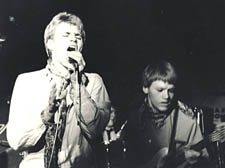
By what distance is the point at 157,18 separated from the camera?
9.30 feet

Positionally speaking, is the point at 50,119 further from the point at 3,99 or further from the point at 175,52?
the point at 175,52

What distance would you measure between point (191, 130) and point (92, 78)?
823 millimetres

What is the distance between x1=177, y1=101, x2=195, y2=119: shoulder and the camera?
2.83 metres

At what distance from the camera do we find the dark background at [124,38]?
2797 mm

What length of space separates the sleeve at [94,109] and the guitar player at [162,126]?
0.63 feet

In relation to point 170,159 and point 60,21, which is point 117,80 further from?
point 170,159

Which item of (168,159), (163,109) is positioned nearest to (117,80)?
(163,109)

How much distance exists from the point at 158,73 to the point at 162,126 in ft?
1.29

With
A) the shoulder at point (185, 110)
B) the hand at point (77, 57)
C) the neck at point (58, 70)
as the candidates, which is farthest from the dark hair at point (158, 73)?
the neck at point (58, 70)

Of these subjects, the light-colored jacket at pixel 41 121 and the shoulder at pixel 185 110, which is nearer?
the light-colored jacket at pixel 41 121

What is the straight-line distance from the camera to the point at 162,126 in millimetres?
2834

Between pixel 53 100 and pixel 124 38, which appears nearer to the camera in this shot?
pixel 53 100

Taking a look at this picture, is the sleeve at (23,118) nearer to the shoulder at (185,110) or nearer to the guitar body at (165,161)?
the guitar body at (165,161)

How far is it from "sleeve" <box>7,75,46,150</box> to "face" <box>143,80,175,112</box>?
0.80 meters
